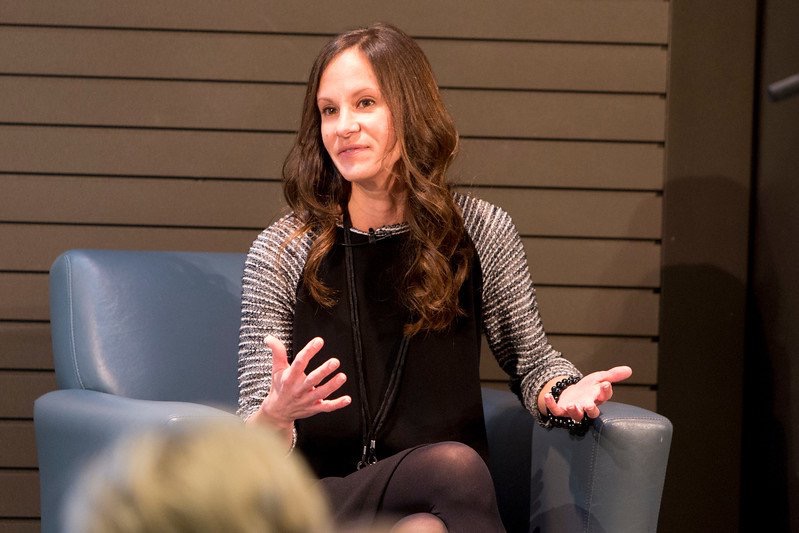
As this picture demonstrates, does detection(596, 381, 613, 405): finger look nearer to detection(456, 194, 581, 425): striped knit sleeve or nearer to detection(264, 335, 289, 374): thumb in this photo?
detection(456, 194, 581, 425): striped knit sleeve

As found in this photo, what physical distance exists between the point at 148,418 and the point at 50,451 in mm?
397

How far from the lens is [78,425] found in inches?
72.9

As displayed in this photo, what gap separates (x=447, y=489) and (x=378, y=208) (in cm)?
65

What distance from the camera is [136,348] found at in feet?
6.86

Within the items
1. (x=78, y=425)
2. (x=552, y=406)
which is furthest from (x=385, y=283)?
(x=78, y=425)

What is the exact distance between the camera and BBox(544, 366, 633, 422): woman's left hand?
5.65ft

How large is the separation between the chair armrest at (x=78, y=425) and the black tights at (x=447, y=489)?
1.08 feet

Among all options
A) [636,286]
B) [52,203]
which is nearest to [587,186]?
[636,286]

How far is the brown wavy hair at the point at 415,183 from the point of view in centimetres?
189

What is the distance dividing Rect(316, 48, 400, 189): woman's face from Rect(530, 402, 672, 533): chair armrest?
643 millimetres

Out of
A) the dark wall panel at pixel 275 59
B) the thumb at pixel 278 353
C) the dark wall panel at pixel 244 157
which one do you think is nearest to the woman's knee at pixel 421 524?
the thumb at pixel 278 353

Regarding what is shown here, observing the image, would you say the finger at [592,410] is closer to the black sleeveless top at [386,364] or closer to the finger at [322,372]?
the black sleeveless top at [386,364]

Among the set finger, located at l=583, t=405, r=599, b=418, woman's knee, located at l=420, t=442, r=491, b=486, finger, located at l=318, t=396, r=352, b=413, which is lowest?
woman's knee, located at l=420, t=442, r=491, b=486

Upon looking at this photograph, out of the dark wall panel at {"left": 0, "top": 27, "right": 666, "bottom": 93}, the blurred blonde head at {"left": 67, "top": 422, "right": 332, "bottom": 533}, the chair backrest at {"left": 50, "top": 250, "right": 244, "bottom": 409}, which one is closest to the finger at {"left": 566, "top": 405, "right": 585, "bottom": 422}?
the chair backrest at {"left": 50, "top": 250, "right": 244, "bottom": 409}
